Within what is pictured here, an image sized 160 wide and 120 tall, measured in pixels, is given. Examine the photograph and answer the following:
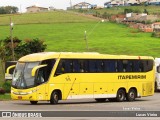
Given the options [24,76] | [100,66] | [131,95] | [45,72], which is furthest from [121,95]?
[24,76]

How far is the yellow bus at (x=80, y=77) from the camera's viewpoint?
30.1 meters

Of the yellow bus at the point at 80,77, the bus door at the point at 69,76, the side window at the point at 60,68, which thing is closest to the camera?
the yellow bus at the point at 80,77

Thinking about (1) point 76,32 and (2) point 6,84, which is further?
(1) point 76,32

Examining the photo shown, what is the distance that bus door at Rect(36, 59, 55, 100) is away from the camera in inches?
1181

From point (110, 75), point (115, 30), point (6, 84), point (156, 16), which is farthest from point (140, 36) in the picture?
point (110, 75)

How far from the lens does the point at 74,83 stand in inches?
1266

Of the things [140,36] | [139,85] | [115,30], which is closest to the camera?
[139,85]

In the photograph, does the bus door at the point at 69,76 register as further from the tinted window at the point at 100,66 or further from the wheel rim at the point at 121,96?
the wheel rim at the point at 121,96

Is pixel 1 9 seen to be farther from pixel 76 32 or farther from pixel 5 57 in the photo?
pixel 5 57

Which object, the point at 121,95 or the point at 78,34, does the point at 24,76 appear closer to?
the point at 121,95

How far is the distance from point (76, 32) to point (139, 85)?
61.3m

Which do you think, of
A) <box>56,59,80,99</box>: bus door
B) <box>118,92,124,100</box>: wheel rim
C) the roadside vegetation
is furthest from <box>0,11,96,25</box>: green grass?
<box>56,59,80,99</box>: bus door

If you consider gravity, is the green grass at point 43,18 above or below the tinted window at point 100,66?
below

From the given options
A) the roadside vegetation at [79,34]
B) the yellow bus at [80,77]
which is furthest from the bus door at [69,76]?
the roadside vegetation at [79,34]
